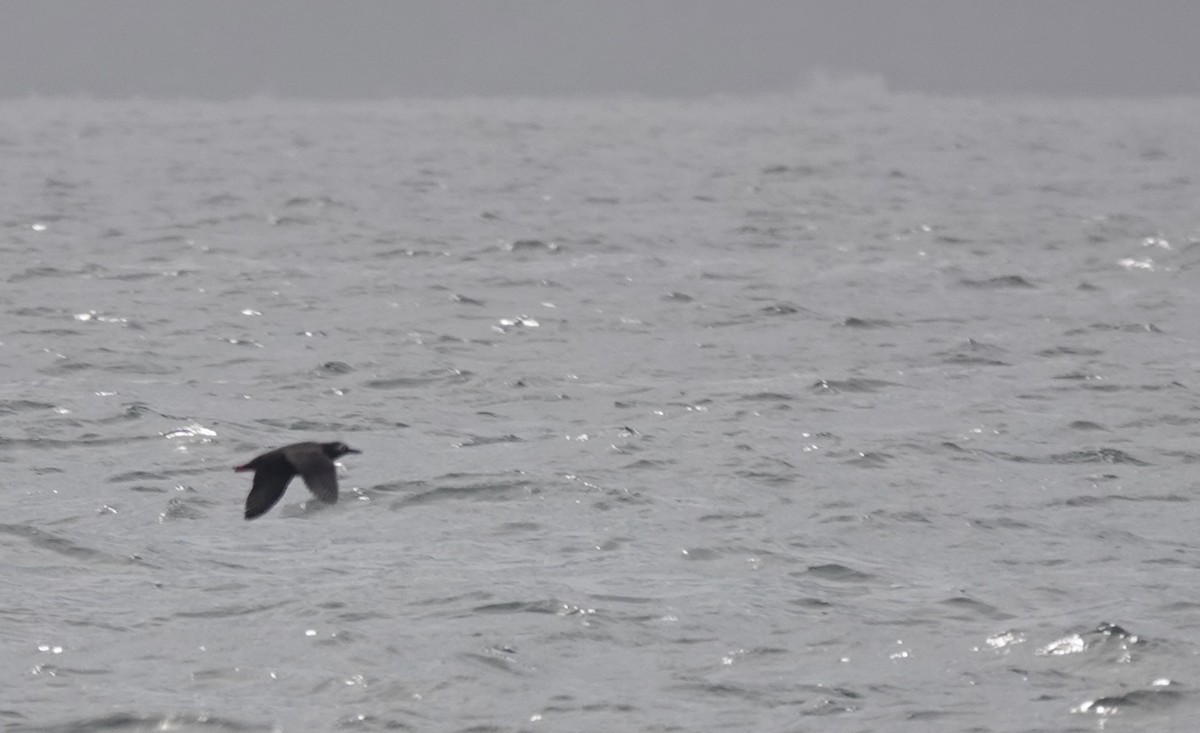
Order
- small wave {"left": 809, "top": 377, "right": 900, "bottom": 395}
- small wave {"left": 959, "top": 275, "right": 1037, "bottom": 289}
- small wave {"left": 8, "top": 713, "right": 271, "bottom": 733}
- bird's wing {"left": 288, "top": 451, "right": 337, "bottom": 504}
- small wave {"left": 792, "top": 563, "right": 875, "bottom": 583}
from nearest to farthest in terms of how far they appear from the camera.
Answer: small wave {"left": 8, "top": 713, "right": 271, "bottom": 733} < bird's wing {"left": 288, "top": 451, "right": 337, "bottom": 504} < small wave {"left": 792, "top": 563, "right": 875, "bottom": 583} < small wave {"left": 809, "top": 377, "right": 900, "bottom": 395} < small wave {"left": 959, "top": 275, "right": 1037, "bottom": 289}

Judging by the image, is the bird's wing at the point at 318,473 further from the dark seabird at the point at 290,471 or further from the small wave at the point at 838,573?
the small wave at the point at 838,573

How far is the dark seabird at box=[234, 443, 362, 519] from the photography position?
35.4 ft

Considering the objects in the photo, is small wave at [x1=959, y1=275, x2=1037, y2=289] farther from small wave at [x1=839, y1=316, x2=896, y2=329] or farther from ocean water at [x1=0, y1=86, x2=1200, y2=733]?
small wave at [x1=839, y1=316, x2=896, y2=329]

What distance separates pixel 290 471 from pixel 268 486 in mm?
143

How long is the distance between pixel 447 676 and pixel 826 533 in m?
3.64

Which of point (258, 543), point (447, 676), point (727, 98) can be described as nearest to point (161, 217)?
point (258, 543)

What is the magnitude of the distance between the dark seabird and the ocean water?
0.68m

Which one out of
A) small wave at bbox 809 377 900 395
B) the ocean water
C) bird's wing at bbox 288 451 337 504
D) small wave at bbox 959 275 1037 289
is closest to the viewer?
the ocean water

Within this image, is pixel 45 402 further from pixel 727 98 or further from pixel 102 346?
pixel 727 98

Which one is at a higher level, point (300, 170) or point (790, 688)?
point (300, 170)

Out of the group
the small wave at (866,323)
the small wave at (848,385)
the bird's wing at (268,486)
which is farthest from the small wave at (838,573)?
the small wave at (866,323)

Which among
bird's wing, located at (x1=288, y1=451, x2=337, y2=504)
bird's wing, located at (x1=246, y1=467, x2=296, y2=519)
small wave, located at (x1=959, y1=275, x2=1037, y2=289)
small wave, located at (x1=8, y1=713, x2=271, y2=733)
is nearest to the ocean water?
small wave, located at (x1=8, y1=713, x2=271, y2=733)

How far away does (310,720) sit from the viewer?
9766 millimetres

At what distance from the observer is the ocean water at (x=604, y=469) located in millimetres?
10414
